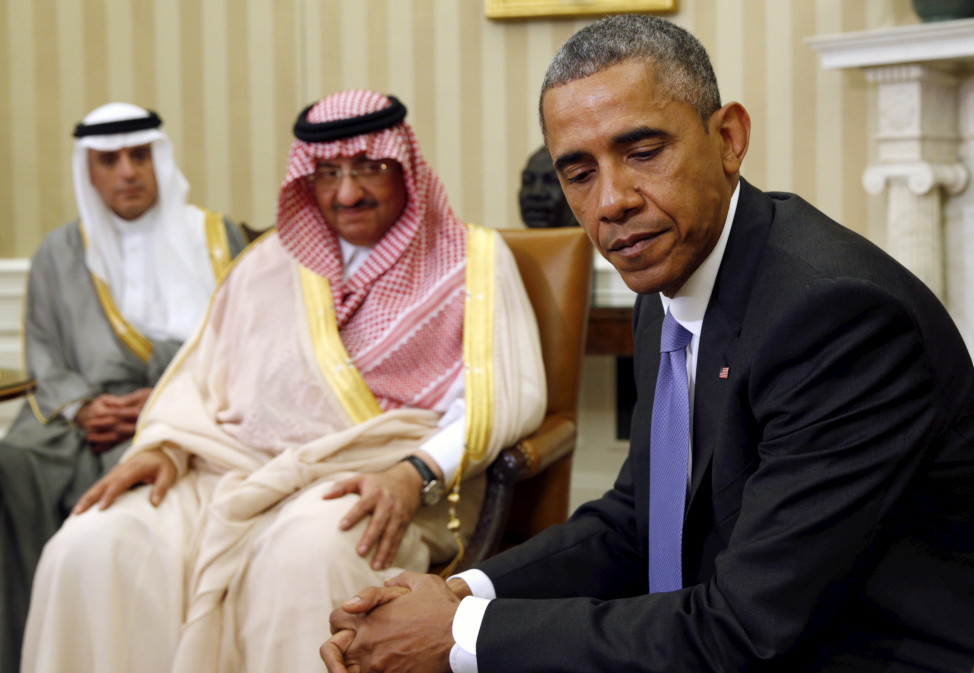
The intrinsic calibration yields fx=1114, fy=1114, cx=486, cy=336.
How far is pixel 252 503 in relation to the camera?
8.18 feet

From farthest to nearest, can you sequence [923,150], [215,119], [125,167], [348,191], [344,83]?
[215,119] → [344,83] → [923,150] → [125,167] → [348,191]

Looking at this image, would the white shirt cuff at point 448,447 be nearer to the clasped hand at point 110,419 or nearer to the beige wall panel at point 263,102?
the clasped hand at point 110,419

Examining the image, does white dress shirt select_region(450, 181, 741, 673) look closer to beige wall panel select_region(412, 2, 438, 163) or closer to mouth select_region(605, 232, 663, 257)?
mouth select_region(605, 232, 663, 257)

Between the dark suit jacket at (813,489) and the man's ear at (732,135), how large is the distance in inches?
2.9

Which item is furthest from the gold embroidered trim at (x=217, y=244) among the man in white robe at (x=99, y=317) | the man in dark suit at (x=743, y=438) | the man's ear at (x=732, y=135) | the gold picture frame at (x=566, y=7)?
the man's ear at (x=732, y=135)

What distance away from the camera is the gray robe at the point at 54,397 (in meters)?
3.06

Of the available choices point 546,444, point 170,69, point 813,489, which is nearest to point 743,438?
point 813,489

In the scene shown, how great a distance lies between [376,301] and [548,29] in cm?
193

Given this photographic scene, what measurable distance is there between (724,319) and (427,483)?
3.99 ft

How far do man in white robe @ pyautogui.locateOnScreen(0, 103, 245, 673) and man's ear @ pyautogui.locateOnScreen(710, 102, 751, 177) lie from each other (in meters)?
2.27

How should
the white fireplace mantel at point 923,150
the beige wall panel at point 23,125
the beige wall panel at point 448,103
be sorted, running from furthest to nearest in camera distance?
the beige wall panel at point 23,125 → the beige wall panel at point 448,103 → the white fireplace mantel at point 923,150

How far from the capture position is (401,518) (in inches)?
94.6

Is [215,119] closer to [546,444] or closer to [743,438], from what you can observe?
[546,444]

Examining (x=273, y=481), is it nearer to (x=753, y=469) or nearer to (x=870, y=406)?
(x=753, y=469)
